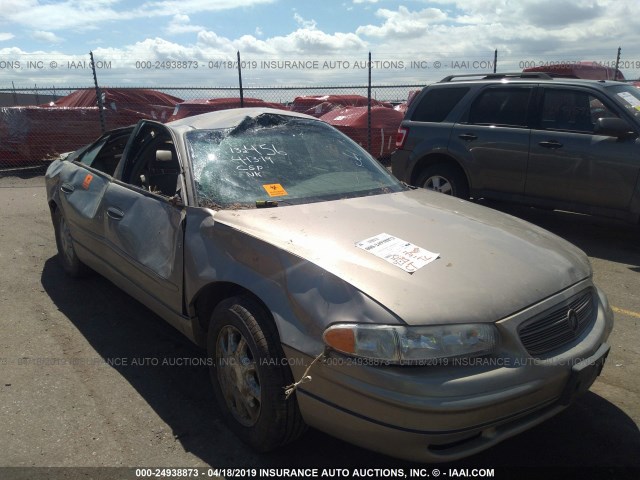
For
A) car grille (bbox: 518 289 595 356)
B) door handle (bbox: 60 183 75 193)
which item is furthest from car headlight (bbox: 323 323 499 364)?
door handle (bbox: 60 183 75 193)

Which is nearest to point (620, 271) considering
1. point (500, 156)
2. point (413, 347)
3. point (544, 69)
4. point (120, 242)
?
point (500, 156)

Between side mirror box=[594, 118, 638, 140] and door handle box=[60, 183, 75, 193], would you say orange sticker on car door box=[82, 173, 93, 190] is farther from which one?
side mirror box=[594, 118, 638, 140]

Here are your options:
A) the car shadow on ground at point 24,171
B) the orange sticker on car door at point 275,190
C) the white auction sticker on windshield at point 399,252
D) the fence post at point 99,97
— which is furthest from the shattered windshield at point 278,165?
the car shadow on ground at point 24,171

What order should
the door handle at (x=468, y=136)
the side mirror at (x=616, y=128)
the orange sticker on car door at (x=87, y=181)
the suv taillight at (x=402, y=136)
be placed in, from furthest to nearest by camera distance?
the suv taillight at (x=402, y=136), the door handle at (x=468, y=136), the side mirror at (x=616, y=128), the orange sticker on car door at (x=87, y=181)

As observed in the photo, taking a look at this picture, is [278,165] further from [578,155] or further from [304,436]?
[578,155]

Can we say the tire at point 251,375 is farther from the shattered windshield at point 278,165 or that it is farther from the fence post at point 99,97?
the fence post at point 99,97

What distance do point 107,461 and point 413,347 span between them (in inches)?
64.4

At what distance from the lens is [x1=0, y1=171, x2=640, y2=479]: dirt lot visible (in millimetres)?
2701

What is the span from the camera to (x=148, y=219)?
11.6 ft

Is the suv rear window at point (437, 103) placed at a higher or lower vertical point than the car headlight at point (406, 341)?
higher

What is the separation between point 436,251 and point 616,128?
420 centimetres

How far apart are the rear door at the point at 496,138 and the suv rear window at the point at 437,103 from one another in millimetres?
267

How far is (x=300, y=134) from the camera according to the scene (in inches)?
155

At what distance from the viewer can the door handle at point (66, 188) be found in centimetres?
477
